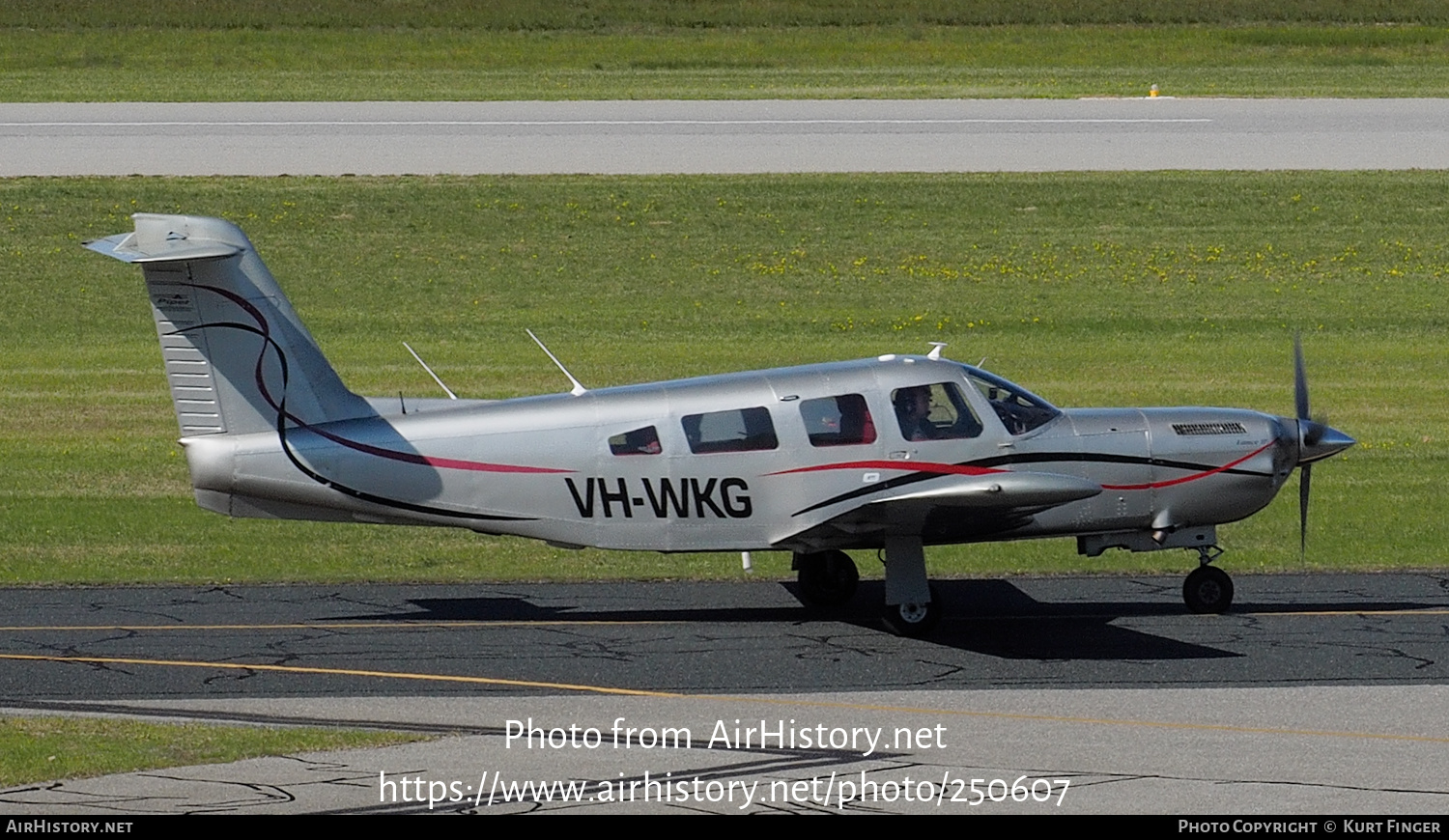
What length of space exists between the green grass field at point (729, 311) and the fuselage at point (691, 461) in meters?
2.35

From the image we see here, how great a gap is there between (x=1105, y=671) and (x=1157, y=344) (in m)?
14.9

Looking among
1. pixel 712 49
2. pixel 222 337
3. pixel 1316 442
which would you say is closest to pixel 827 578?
pixel 1316 442

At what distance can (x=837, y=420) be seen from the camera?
47.7 feet

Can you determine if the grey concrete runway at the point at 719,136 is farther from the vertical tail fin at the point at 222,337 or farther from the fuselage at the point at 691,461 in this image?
the fuselage at the point at 691,461

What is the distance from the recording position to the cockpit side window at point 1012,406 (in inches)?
576

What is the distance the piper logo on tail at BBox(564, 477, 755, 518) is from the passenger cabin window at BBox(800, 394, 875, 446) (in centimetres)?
67

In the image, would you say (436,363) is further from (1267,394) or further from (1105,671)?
(1105,671)

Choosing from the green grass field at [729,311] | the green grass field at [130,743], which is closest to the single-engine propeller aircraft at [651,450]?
the green grass field at [729,311]

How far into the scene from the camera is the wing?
13.4 m

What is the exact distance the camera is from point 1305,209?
34.4m

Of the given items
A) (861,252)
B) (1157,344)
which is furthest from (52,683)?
(861,252)

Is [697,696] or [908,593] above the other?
[908,593]

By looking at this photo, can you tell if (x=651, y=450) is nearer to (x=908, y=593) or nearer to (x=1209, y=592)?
(x=908, y=593)

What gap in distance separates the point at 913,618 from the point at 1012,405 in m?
1.83
